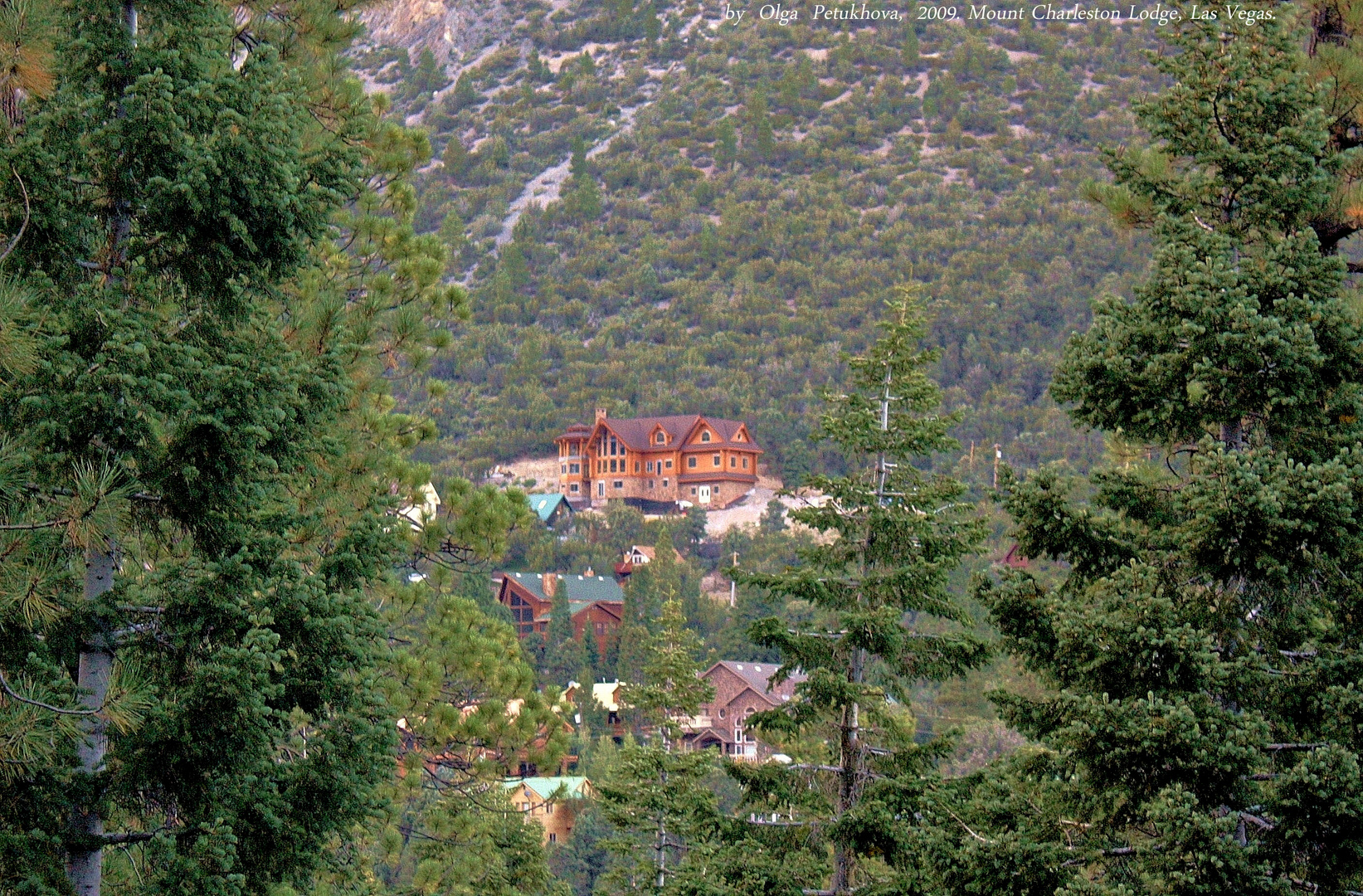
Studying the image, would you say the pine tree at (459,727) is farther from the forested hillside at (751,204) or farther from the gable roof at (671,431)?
the gable roof at (671,431)

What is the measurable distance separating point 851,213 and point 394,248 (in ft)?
414

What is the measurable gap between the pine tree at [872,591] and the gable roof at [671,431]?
253 ft

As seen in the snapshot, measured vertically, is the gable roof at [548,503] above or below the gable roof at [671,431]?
below

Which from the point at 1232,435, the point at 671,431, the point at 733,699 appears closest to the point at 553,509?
the point at 671,431

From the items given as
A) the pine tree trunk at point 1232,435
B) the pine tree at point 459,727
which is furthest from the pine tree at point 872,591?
the pine tree trunk at point 1232,435

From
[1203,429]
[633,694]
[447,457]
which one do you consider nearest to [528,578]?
[447,457]

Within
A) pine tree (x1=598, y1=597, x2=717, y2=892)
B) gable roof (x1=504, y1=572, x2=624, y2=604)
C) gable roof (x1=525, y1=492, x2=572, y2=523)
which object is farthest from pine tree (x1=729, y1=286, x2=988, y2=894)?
gable roof (x1=525, y1=492, x2=572, y2=523)

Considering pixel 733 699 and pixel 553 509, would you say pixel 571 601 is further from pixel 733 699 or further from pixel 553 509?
pixel 553 509

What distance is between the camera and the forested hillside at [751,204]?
356ft

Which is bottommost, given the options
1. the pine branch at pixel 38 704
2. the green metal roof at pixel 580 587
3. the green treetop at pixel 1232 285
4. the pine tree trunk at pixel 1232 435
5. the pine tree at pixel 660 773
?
the green metal roof at pixel 580 587

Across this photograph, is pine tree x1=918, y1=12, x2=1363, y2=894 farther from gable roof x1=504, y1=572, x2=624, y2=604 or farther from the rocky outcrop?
the rocky outcrop

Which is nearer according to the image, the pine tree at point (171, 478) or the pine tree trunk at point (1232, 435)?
the pine tree at point (171, 478)

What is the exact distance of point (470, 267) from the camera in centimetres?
14450

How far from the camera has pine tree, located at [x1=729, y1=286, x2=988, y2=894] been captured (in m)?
11.9
